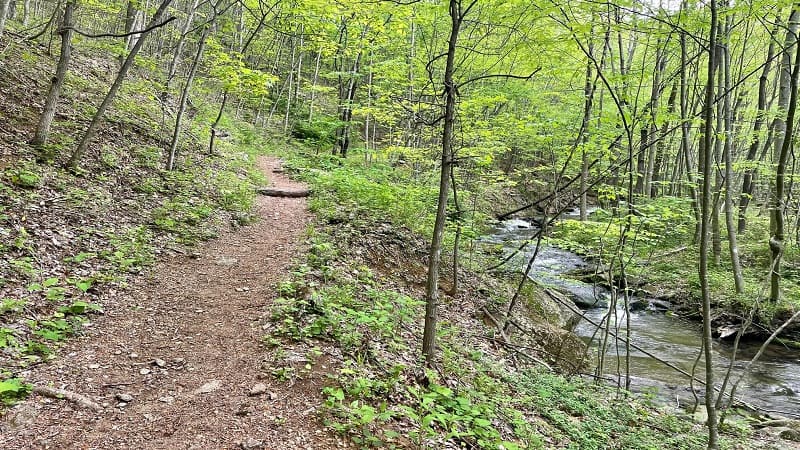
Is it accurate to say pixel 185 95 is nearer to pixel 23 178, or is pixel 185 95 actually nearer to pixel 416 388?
pixel 23 178

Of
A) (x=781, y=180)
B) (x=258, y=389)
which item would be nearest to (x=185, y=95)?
(x=258, y=389)

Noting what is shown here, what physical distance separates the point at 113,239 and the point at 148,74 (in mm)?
15428

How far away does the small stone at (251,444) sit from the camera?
3506 millimetres

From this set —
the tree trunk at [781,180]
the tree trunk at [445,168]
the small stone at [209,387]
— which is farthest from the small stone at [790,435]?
the small stone at [209,387]

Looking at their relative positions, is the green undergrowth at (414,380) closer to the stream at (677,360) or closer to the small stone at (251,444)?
the small stone at (251,444)

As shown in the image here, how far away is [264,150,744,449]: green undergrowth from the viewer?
171 inches

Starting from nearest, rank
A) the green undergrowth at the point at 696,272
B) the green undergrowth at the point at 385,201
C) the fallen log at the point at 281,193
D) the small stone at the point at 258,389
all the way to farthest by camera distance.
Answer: the small stone at the point at 258,389, the green undergrowth at the point at 385,201, the green undergrowth at the point at 696,272, the fallen log at the point at 281,193

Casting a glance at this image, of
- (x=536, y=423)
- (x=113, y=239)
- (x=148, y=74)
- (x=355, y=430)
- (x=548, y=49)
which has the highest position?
(x=148, y=74)

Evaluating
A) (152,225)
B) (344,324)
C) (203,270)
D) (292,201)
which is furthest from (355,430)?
(292,201)

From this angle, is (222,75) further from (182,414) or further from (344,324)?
(182,414)

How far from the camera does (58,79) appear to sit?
8.54 m

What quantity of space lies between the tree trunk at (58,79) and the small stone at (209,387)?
723 cm

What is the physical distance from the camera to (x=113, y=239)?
750cm

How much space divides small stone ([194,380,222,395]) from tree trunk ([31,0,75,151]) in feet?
23.7
